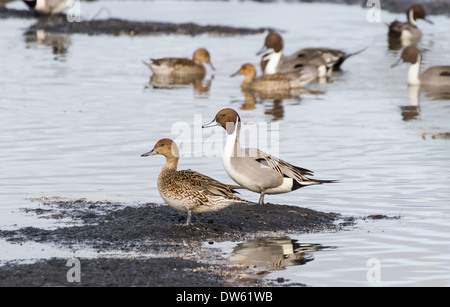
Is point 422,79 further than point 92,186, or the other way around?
point 422,79

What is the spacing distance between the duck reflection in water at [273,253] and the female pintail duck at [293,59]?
12731 mm

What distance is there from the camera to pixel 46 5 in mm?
29734

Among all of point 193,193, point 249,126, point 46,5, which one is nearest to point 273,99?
point 249,126

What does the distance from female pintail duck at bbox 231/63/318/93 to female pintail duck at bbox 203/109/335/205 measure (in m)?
9.36

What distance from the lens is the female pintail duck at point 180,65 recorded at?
1969cm

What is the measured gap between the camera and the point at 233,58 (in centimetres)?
2264

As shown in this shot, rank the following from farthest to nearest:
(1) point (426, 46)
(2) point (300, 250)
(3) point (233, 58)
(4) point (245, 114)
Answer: (1) point (426, 46)
(3) point (233, 58)
(4) point (245, 114)
(2) point (300, 250)

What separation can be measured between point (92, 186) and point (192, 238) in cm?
243

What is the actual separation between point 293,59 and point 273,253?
13911 millimetres

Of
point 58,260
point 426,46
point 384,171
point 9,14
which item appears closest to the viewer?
point 58,260

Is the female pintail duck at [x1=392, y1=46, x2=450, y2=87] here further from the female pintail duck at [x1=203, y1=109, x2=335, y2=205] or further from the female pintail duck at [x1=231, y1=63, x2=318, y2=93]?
the female pintail duck at [x1=203, y1=109, x2=335, y2=205]

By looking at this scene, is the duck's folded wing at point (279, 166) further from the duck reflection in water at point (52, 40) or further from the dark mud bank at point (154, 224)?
the duck reflection in water at point (52, 40)

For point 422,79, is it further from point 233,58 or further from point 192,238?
point 192,238
